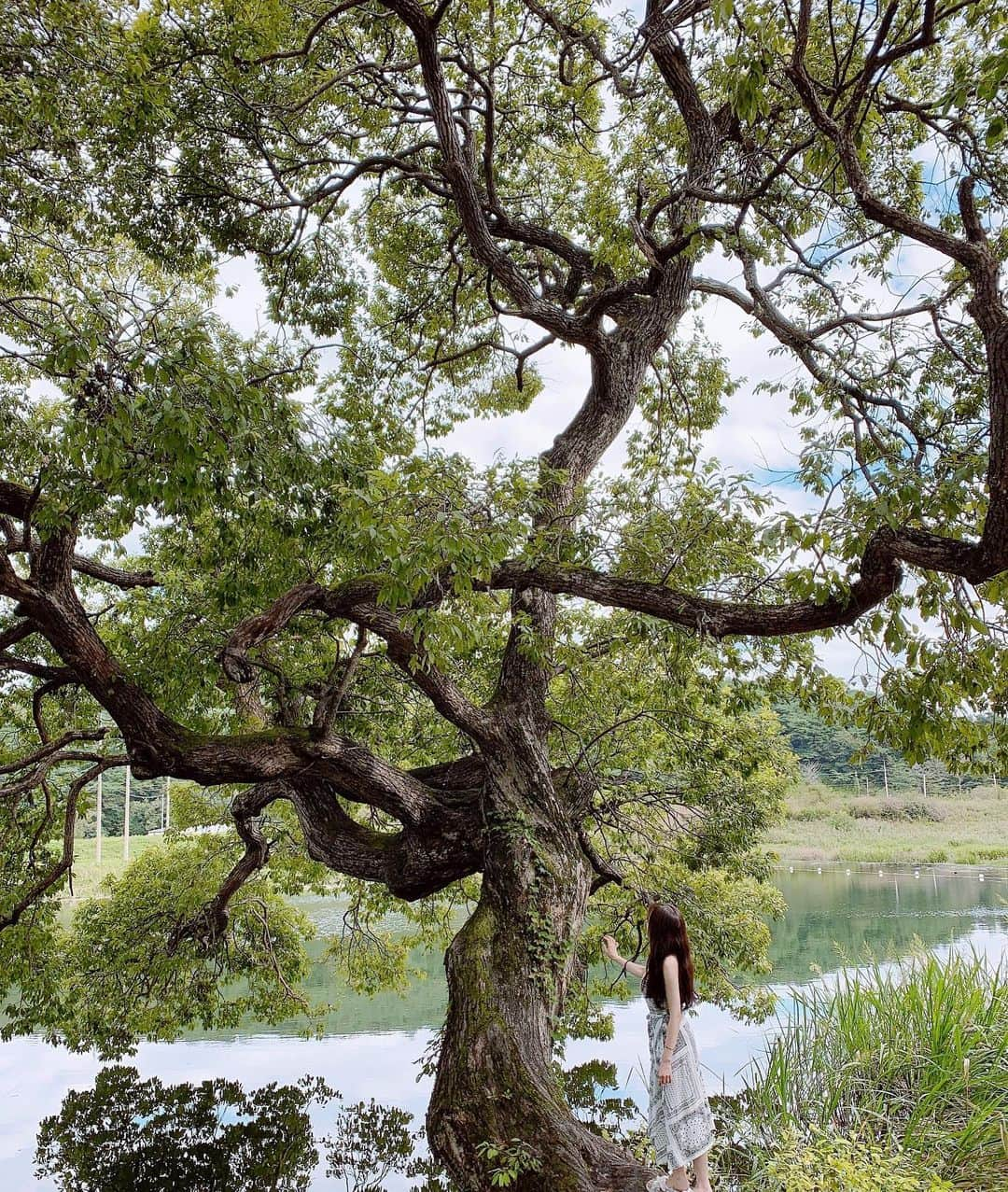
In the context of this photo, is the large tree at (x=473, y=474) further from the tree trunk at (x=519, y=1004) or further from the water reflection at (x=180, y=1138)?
the water reflection at (x=180, y=1138)

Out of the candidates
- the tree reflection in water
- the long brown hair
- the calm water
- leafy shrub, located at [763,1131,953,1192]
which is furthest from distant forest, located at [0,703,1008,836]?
the long brown hair

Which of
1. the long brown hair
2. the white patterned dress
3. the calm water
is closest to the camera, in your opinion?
the white patterned dress

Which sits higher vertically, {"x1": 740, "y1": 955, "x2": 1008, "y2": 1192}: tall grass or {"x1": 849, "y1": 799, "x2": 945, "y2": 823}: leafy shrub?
{"x1": 740, "y1": 955, "x2": 1008, "y2": 1192}: tall grass

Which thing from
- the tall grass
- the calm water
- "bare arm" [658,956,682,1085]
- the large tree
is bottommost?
the calm water

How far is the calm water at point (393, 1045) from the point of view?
26.6 ft

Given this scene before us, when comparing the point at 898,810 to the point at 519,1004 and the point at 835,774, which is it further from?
the point at 519,1004

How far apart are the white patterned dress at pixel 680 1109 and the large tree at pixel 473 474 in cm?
46

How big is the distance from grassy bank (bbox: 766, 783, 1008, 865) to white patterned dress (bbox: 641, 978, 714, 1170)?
22.5 metres

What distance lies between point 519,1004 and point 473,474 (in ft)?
9.39

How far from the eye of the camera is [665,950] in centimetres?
364

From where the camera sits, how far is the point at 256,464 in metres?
4.11

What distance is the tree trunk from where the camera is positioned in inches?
152

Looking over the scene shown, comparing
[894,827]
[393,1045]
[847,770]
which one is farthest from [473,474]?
[847,770]

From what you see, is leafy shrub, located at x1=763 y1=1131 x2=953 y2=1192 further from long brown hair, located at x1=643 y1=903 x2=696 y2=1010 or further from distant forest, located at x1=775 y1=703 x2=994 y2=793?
distant forest, located at x1=775 y1=703 x2=994 y2=793
